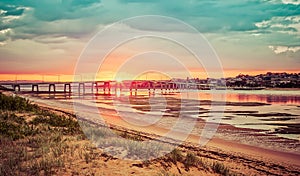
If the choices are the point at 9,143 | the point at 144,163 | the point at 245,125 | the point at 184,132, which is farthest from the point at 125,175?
the point at 245,125

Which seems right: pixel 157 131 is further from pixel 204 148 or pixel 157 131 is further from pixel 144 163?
pixel 144 163

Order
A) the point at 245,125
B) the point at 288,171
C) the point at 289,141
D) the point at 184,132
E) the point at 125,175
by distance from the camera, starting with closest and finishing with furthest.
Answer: the point at 125,175 < the point at 288,171 < the point at 289,141 < the point at 184,132 < the point at 245,125

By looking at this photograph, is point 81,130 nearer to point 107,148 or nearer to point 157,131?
point 107,148

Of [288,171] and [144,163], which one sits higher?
[144,163]

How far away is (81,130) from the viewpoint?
15570mm

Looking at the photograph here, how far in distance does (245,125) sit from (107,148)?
1530 cm

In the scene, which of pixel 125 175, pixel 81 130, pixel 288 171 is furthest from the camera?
pixel 81 130

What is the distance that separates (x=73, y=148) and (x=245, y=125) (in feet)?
53.0

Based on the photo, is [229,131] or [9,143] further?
[229,131]

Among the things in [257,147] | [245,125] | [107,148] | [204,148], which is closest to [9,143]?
[107,148]

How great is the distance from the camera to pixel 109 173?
9398 mm

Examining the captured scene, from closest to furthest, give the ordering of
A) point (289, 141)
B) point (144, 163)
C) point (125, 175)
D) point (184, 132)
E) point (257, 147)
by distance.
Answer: point (125, 175), point (144, 163), point (257, 147), point (289, 141), point (184, 132)

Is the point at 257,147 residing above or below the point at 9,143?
below

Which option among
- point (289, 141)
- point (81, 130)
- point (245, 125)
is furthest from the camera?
point (245, 125)
